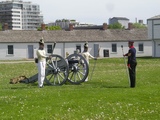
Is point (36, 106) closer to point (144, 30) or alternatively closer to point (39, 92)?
point (39, 92)

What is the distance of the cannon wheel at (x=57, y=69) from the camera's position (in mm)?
17375

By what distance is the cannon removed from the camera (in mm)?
17422

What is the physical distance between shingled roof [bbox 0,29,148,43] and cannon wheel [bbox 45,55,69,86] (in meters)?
40.0

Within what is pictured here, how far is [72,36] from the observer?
6081cm

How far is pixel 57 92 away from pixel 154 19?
142ft

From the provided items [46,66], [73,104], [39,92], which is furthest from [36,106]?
[46,66]

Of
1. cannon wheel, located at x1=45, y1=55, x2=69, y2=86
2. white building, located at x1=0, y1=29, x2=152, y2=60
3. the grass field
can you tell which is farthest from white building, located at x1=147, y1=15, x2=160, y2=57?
the grass field

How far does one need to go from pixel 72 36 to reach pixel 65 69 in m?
43.6

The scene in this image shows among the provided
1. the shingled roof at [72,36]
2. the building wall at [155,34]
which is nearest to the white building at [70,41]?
the shingled roof at [72,36]

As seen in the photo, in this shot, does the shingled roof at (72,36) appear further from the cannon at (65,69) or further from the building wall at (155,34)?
the cannon at (65,69)

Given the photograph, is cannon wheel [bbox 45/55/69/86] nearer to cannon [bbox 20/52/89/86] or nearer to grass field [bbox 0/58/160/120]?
cannon [bbox 20/52/89/86]

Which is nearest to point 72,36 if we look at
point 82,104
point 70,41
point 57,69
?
point 70,41

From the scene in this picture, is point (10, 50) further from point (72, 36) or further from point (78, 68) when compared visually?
point (78, 68)

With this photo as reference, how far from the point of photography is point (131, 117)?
1040cm
